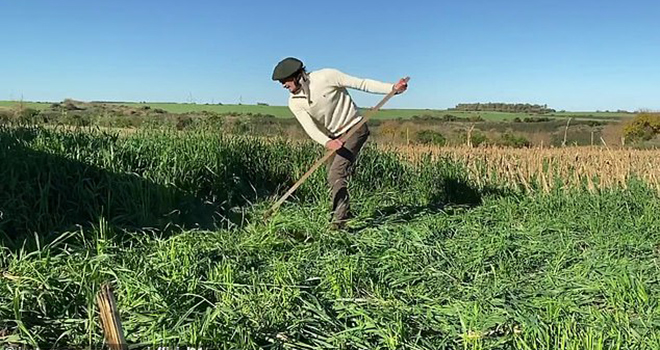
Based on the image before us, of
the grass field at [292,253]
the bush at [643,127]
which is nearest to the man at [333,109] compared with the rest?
the grass field at [292,253]

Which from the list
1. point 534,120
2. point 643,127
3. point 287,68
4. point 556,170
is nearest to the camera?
point 287,68

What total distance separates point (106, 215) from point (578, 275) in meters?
3.83

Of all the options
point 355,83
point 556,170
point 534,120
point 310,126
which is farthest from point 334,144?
point 534,120

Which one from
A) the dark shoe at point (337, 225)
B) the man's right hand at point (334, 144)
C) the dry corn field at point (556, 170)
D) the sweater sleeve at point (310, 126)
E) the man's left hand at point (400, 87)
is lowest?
the dark shoe at point (337, 225)

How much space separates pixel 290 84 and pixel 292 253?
5.64ft

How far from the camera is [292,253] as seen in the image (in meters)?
4.53

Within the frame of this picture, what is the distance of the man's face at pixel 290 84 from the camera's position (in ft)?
17.9

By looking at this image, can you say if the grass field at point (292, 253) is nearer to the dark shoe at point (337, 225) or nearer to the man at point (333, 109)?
the dark shoe at point (337, 225)

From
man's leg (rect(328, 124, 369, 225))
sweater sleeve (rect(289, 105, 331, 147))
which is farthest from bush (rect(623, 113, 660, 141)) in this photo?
sweater sleeve (rect(289, 105, 331, 147))

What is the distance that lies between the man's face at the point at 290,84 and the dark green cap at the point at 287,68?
6 centimetres

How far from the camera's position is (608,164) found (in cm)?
948

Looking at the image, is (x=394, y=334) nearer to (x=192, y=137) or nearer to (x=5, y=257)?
(x=5, y=257)

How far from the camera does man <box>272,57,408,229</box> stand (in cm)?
548

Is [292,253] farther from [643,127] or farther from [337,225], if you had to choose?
[643,127]
